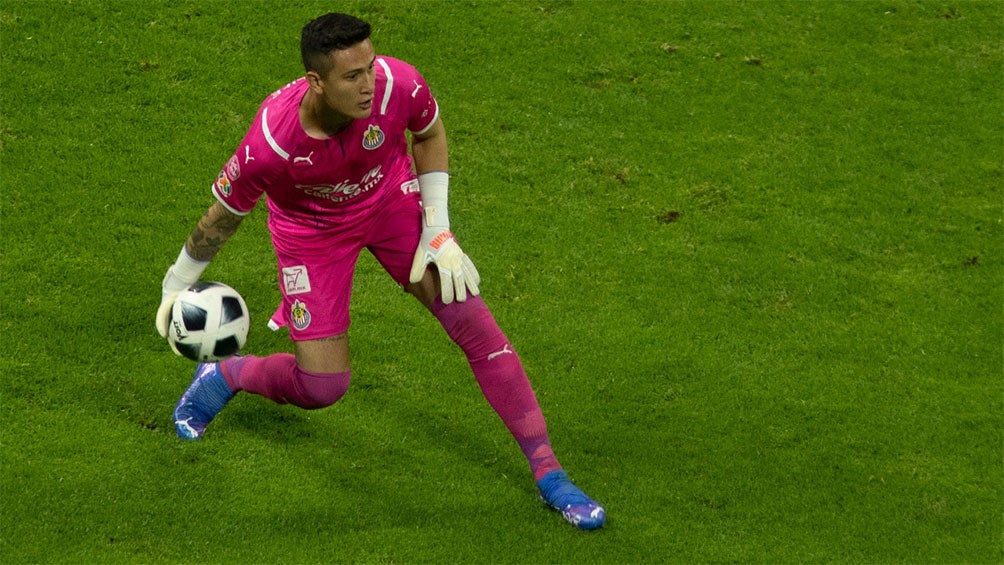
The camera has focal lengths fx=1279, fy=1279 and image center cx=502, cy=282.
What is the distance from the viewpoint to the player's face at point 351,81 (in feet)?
18.6

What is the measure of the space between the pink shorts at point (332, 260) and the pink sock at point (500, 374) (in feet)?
1.23

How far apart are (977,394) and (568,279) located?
8.35 feet

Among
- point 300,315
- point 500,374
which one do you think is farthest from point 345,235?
point 500,374

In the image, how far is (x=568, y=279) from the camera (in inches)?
323

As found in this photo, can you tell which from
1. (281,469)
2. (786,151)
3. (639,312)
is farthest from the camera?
(786,151)

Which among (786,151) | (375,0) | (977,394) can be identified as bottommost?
(977,394)

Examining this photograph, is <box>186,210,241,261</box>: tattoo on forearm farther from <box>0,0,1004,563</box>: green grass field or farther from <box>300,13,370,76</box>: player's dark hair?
<box>0,0,1004,563</box>: green grass field

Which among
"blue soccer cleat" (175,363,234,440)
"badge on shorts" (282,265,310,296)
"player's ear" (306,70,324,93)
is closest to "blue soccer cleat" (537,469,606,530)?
"badge on shorts" (282,265,310,296)

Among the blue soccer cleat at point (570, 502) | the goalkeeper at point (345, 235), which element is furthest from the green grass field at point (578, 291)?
the goalkeeper at point (345, 235)

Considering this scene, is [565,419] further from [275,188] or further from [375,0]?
[375,0]

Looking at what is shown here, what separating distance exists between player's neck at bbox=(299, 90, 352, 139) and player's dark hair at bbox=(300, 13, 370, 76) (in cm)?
A: 24

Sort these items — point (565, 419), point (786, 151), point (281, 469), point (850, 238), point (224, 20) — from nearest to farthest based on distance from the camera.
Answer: point (281, 469)
point (565, 419)
point (850, 238)
point (786, 151)
point (224, 20)

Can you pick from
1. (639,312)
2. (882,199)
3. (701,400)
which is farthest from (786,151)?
(701,400)

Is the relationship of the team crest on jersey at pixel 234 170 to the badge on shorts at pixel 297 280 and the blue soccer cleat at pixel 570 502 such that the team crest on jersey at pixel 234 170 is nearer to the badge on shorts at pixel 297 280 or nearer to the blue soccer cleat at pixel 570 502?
the badge on shorts at pixel 297 280
